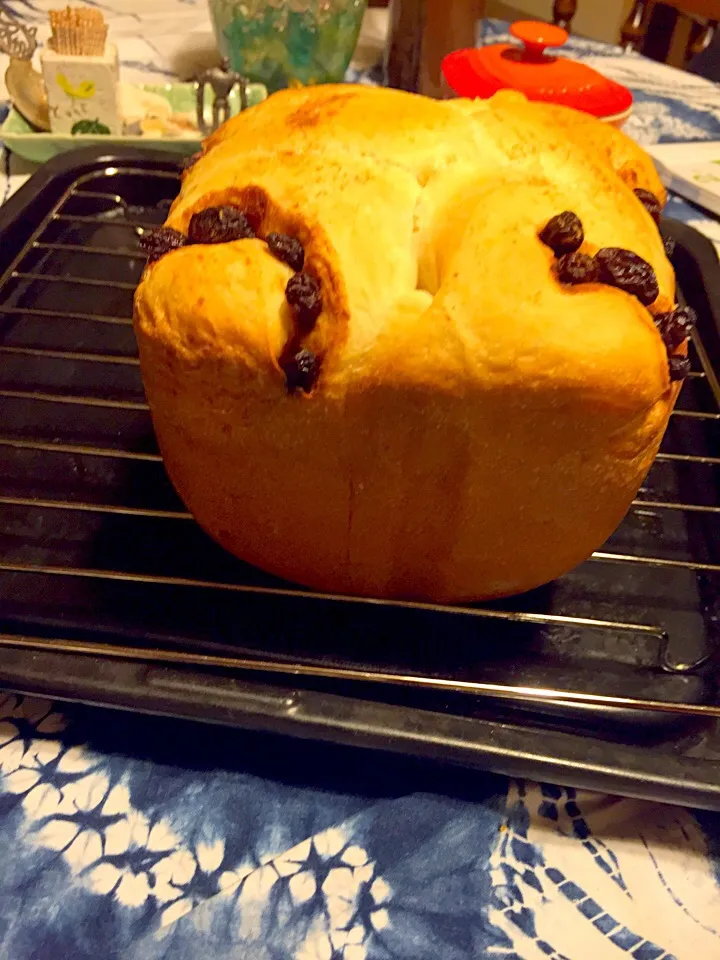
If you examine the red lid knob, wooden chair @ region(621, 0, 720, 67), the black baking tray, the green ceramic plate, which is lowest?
the black baking tray

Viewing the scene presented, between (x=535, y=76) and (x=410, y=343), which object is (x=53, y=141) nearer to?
(x=535, y=76)

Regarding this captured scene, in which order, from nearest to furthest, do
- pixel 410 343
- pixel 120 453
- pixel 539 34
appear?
pixel 410 343 → pixel 120 453 → pixel 539 34

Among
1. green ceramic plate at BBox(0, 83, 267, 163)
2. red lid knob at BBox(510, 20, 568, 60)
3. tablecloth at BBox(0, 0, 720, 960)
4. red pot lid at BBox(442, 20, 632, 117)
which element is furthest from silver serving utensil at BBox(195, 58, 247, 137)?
tablecloth at BBox(0, 0, 720, 960)

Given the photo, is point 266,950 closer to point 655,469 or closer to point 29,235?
point 655,469

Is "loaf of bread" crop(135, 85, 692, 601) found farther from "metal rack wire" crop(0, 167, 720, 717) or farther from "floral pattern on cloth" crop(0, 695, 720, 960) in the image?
"floral pattern on cloth" crop(0, 695, 720, 960)

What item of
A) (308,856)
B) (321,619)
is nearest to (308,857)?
(308,856)

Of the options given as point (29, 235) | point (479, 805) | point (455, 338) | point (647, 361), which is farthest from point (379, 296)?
point (29, 235)
